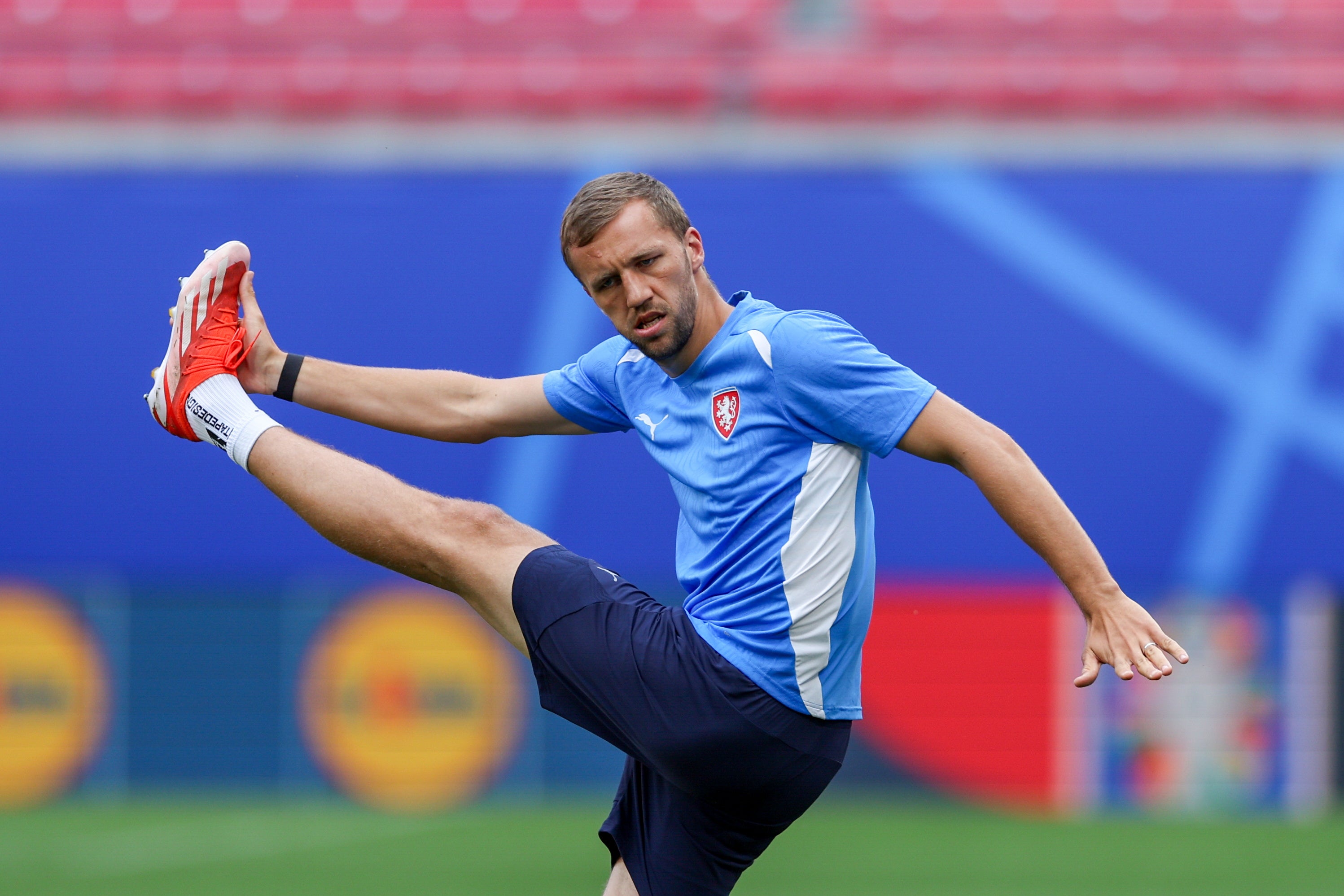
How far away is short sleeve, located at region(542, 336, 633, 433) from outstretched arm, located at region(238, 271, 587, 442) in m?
0.06

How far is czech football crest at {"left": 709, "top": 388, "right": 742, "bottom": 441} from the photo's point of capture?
3.33m

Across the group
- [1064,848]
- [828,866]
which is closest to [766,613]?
[828,866]

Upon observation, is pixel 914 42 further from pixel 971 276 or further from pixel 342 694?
pixel 342 694

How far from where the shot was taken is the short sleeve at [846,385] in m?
3.15

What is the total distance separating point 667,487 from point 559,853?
2355 millimetres

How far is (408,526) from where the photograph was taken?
3.31 m

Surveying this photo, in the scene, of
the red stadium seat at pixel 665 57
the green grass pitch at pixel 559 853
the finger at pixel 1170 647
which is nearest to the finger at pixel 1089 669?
the finger at pixel 1170 647

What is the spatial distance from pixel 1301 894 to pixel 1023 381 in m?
3.40

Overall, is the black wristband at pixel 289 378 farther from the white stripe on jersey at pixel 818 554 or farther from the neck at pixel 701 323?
the white stripe on jersey at pixel 818 554

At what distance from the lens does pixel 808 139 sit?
370 inches

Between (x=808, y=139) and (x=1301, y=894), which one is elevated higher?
(x=808, y=139)

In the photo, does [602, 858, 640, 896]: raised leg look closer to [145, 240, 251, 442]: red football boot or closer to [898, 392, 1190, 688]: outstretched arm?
[898, 392, 1190, 688]: outstretched arm

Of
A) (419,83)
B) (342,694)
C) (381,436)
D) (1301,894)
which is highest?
(419,83)

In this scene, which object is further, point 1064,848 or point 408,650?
point 408,650
